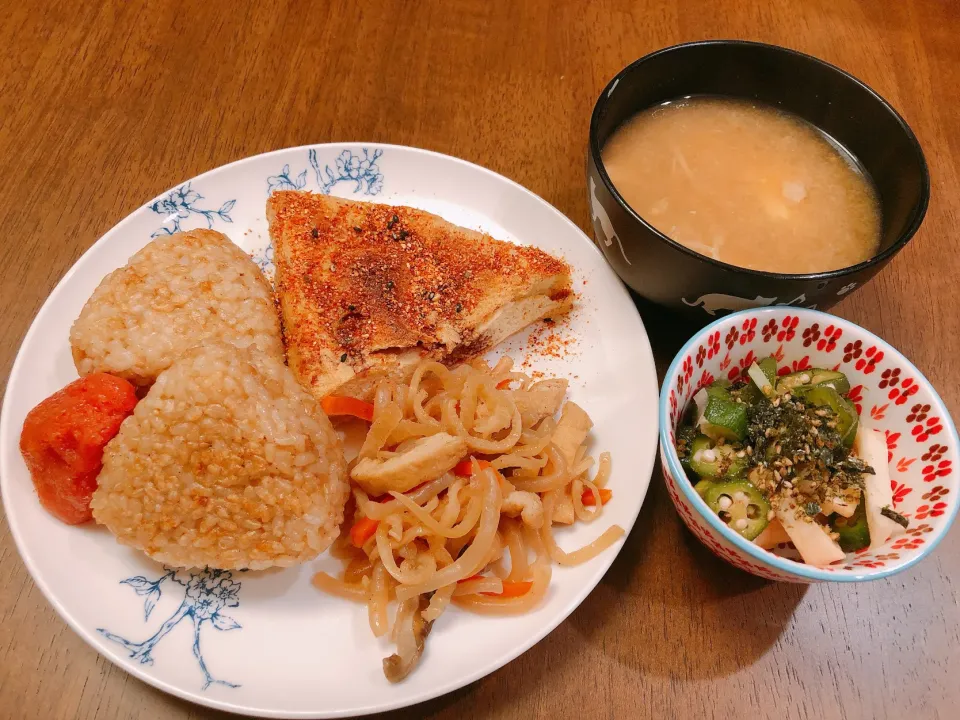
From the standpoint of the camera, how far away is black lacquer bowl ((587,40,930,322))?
→ 187cm

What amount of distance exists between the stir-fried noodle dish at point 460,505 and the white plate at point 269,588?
2.0 inches

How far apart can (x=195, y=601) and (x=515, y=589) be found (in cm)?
88

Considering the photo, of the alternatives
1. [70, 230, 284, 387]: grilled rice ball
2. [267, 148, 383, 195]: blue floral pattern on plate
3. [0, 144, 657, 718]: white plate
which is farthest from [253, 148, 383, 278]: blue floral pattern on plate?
[70, 230, 284, 387]: grilled rice ball

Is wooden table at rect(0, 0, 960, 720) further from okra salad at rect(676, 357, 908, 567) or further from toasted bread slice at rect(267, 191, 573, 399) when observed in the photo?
toasted bread slice at rect(267, 191, 573, 399)

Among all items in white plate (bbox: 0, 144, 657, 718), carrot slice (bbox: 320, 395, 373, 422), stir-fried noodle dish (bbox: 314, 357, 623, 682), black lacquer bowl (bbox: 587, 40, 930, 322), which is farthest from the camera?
carrot slice (bbox: 320, 395, 373, 422)

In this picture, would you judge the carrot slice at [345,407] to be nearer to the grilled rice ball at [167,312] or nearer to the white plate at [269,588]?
the grilled rice ball at [167,312]

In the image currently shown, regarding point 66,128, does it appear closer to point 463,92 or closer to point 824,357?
point 463,92

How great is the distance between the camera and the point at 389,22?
3270 millimetres

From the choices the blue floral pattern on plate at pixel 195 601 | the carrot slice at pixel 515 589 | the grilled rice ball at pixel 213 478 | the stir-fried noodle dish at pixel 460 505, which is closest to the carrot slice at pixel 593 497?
the stir-fried noodle dish at pixel 460 505

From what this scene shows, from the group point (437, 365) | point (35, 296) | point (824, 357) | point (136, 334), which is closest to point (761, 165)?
point (824, 357)

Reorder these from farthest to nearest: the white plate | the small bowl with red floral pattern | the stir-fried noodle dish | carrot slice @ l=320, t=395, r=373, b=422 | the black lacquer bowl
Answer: carrot slice @ l=320, t=395, r=373, b=422 → the black lacquer bowl → the stir-fried noodle dish → the white plate → the small bowl with red floral pattern

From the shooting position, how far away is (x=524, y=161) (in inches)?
113

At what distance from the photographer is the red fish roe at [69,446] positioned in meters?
1.77

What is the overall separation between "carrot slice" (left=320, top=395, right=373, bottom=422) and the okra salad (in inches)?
38.3
